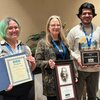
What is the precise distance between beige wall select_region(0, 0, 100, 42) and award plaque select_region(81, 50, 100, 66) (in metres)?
2.14

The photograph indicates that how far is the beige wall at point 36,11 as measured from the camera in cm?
468

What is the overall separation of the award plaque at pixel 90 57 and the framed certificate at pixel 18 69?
0.87 meters

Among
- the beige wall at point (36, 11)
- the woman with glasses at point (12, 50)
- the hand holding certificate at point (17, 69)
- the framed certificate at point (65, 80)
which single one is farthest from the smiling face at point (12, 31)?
the beige wall at point (36, 11)

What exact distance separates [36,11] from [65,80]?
2.71 meters

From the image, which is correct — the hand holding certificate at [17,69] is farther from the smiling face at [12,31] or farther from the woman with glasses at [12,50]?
the smiling face at [12,31]

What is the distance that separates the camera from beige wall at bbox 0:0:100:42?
4681mm

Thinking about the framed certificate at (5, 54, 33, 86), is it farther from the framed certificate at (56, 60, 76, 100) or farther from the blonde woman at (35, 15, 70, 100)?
the framed certificate at (56, 60, 76, 100)

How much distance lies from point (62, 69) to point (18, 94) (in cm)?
60

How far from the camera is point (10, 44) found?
94.6 inches

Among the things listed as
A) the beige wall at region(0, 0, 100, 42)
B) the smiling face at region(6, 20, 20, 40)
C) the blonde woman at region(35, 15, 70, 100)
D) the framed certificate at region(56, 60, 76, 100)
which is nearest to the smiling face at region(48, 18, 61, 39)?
the blonde woman at region(35, 15, 70, 100)

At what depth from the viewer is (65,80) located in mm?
2676

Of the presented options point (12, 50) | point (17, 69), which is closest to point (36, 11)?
point (12, 50)

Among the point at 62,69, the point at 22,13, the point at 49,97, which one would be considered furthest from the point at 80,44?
the point at 22,13

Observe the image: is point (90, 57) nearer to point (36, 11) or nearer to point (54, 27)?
point (54, 27)
